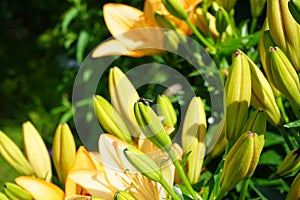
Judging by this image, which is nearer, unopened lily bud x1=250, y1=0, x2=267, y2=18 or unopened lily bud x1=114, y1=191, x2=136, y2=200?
unopened lily bud x1=114, y1=191, x2=136, y2=200

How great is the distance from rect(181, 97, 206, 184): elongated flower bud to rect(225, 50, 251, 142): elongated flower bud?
0.04m

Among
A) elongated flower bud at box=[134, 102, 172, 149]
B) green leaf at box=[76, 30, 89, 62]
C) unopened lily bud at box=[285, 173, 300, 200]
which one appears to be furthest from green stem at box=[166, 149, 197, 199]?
green leaf at box=[76, 30, 89, 62]

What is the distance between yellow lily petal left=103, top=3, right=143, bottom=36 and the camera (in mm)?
980

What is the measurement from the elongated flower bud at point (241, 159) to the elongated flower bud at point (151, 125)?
0.07m

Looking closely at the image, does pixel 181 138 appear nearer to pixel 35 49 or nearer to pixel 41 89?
pixel 41 89

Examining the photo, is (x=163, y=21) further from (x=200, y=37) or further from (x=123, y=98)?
(x=123, y=98)

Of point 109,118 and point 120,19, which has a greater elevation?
point 120,19

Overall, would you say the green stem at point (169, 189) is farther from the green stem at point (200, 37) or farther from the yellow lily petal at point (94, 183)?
the green stem at point (200, 37)

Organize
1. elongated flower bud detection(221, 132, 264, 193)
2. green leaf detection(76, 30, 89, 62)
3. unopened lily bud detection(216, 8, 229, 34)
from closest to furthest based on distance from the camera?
1. elongated flower bud detection(221, 132, 264, 193)
2. unopened lily bud detection(216, 8, 229, 34)
3. green leaf detection(76, 30, 89, 62)

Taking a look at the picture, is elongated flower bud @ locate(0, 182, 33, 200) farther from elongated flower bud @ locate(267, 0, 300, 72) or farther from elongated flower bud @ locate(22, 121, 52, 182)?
elongated flower bud @ locate(267, 0, 300, 72)

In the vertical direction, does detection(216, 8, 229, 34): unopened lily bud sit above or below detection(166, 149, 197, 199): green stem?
above

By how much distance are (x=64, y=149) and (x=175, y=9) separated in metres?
0.25

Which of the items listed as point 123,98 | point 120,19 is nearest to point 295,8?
point 123,98

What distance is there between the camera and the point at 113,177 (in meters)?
0.78
